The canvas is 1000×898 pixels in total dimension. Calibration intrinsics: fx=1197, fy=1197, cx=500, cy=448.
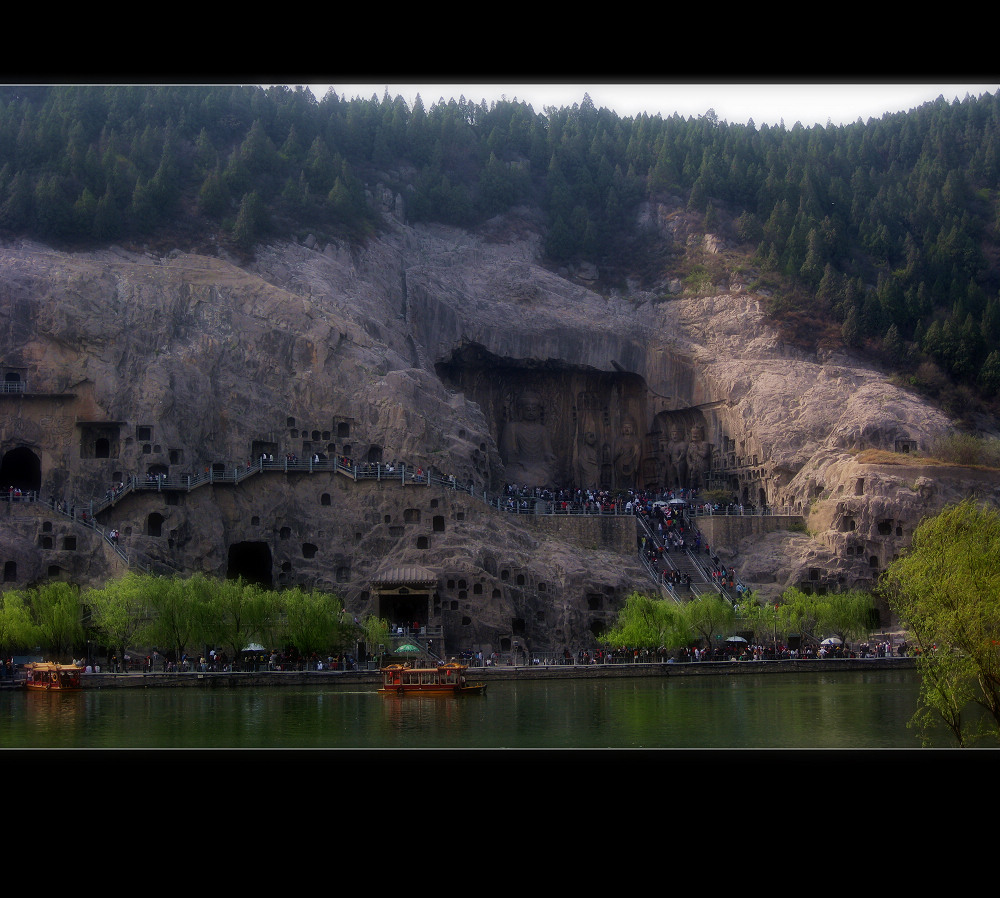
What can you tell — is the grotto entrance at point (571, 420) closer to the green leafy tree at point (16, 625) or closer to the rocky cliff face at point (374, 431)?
the rocky cliff face at point (374, 431)

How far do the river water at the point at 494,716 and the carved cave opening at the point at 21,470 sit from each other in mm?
24518

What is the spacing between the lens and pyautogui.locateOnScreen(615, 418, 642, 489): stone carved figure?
8919cm

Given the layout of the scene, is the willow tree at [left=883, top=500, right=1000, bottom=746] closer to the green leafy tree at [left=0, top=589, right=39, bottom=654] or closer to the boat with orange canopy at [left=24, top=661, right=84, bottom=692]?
the boat with orange canopy at [left=24, top=661, right=84, bottom=692]

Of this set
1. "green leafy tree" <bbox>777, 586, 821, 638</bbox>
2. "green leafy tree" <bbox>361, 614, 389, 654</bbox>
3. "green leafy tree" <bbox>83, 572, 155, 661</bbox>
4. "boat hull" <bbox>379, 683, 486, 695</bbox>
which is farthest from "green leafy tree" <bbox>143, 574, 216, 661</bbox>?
"green leafy tree" <bbox>777, 586, 821, 638</bbox>

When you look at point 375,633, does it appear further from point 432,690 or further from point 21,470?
point 21,470

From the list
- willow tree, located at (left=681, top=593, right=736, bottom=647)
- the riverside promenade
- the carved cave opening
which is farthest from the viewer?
the carved cave opening

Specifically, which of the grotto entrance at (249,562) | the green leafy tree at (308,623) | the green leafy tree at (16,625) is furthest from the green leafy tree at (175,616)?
the grotto entrance at (249,562)

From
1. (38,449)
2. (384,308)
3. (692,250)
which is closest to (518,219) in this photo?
(692,250)

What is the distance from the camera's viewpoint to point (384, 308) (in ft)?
266

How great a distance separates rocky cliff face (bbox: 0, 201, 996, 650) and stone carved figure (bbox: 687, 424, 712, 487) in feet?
0.51

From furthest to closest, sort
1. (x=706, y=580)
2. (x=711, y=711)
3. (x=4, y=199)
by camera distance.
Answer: (x=4, y=199)
(x=706, y=580)
(x=711, y=711)

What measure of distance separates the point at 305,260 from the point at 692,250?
33165 millimetres

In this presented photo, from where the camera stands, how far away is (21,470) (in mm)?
68875
